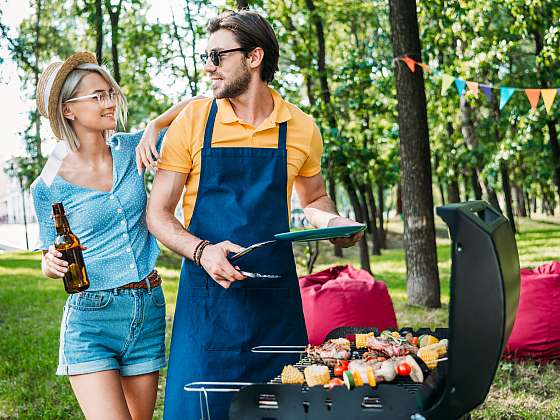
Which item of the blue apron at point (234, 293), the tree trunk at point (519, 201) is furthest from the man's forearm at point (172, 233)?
the tree trunk at point (519, 201)

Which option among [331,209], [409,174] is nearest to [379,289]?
[409,174]

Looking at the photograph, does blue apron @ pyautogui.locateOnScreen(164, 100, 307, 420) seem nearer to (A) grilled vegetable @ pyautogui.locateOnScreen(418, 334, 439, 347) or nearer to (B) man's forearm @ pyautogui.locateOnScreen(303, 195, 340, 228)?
(B) man's forearm @ pyautogui.locateOnScreen(303, 195, 340, 228)

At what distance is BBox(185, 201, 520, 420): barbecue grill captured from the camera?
1.72m

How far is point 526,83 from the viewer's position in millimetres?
14773

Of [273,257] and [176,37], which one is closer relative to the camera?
[273,257]

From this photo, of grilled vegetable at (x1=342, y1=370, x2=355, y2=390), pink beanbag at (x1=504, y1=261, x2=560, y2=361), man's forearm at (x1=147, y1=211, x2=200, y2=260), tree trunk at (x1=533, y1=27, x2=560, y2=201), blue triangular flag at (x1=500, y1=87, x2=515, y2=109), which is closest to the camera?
grilled vegetable at (x1=342, y1=370, x2=355, y2=390)

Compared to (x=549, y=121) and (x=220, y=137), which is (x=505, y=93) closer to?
(x=549, y=121)

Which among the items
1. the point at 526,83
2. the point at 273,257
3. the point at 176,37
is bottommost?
the point at 273,257

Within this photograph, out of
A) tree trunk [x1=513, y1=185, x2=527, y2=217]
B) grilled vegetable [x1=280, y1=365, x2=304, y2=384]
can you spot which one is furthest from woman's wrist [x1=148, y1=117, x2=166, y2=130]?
tree trunk [x1=513, y1=185, x2=527, y2=217]

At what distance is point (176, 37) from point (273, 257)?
417 inches

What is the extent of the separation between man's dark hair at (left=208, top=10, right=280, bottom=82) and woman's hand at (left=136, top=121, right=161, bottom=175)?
41 cm

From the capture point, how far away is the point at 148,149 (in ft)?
8.69

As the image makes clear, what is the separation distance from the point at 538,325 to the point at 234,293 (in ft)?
12.1

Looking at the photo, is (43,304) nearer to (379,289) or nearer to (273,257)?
(379,289)
